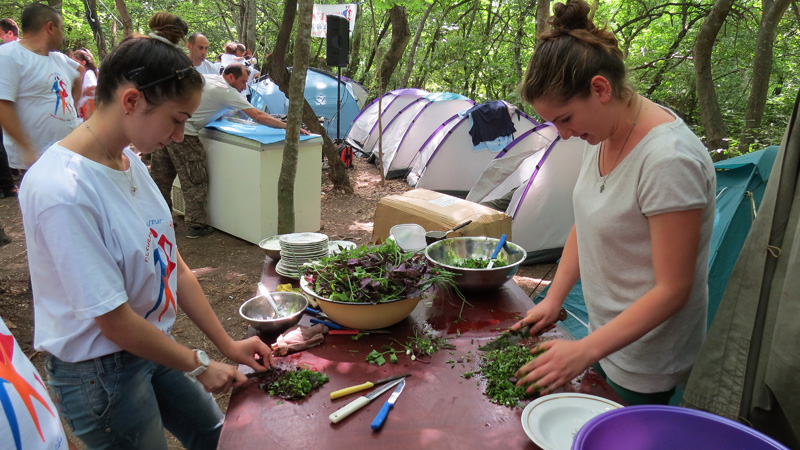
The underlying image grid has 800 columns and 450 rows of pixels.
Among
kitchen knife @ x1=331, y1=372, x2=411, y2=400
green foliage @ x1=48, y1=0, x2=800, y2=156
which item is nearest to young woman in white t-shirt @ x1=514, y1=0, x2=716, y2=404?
kitchen knife @ x1=331, y1=372, x2=411, y2=400

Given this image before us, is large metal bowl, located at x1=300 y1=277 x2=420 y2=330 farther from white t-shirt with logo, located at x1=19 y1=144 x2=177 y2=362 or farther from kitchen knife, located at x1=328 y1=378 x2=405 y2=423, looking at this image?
white t-shirt with logo, located at x1=19 y1=144 x2=177 y2=362

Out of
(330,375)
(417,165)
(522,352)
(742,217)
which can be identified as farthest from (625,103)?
(417,165)

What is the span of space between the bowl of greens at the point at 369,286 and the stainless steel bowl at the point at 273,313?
0.12 meters

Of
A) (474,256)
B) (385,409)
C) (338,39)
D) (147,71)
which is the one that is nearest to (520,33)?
(338,39)

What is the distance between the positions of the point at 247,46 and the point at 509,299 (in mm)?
13640

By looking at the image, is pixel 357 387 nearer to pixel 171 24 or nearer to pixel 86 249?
pixel 86 249

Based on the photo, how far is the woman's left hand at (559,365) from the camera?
4.39 ft

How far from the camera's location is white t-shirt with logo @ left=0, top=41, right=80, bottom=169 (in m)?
3.61

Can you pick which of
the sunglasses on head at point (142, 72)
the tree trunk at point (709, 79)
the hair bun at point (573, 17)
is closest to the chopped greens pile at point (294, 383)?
the sunglasses on head at point (142, 72)

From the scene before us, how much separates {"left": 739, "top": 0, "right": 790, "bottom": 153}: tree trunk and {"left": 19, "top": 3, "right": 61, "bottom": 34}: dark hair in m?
6.57

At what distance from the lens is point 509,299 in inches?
82.2

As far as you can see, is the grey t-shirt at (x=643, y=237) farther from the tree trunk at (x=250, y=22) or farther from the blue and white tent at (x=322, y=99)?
the tree trunk at (x=250, y=22)

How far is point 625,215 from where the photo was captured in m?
1.43

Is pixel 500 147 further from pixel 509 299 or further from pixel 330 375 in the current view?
pixel 330 375
